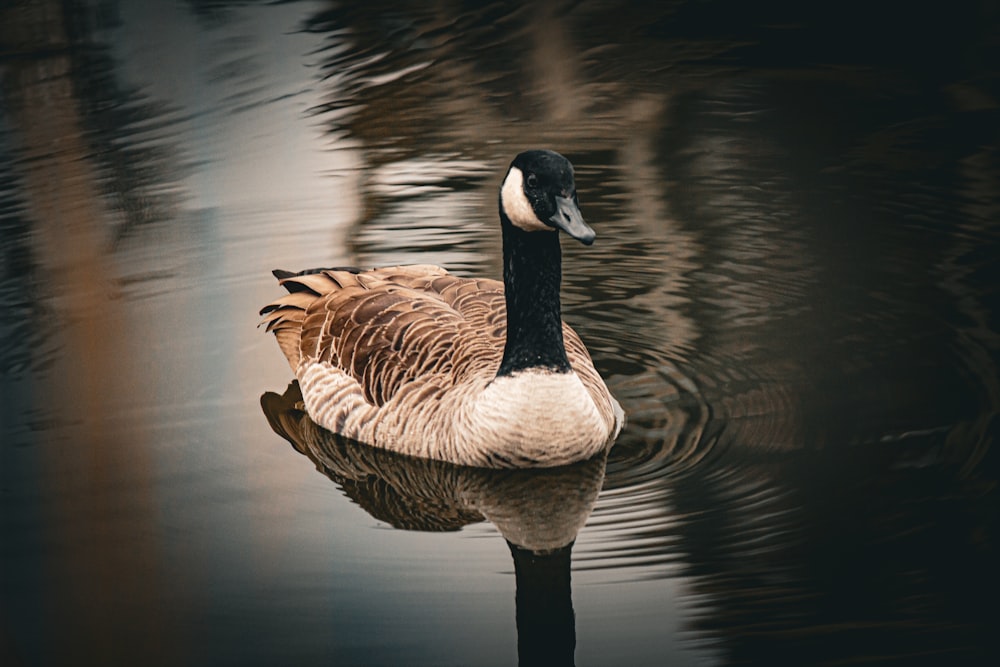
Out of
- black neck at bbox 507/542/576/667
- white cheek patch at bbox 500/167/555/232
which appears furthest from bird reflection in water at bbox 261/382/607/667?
white cheek patch at bbox 500/167/555/232

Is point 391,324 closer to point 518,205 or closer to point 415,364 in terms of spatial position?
point 415,364

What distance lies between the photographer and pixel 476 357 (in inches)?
283

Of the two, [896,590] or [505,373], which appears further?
[505,373]

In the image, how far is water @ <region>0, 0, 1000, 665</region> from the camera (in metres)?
5.72

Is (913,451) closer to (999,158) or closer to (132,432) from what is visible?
(132,432)

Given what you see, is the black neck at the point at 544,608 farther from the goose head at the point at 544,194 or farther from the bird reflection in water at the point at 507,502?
the goose head at the point at 544,194

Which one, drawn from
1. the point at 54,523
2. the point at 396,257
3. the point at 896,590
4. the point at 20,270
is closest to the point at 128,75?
the point at 20,270

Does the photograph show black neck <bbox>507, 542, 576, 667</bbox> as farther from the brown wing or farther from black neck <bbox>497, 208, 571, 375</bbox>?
the brown wing

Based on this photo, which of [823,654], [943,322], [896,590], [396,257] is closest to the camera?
[823,654]

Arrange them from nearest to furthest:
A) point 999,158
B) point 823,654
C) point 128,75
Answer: point 823,654 < point 999,158 < point 128,75

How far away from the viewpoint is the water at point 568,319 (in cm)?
572

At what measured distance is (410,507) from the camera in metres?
6.71

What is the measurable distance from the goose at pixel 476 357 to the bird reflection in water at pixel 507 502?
0.28 feet

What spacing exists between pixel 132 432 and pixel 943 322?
5059 mm
